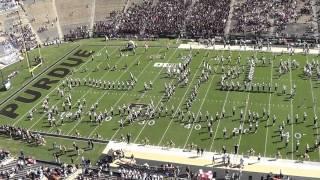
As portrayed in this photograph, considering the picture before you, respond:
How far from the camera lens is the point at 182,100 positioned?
39.3 m

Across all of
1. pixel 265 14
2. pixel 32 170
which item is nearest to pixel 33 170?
pixel 32 170

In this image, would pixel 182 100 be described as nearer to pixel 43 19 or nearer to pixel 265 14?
pixel 265 14

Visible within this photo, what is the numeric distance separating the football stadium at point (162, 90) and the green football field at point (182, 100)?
4.2 inches

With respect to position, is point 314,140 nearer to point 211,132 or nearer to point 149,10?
point 211,132

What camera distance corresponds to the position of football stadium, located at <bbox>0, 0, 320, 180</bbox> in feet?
100

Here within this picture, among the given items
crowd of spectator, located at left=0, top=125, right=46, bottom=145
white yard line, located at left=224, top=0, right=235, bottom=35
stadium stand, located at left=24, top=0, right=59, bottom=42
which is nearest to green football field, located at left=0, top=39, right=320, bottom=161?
crowd of spectator, located at left=0, top=125, right=46, bottom=145

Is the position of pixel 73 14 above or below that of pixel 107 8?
below

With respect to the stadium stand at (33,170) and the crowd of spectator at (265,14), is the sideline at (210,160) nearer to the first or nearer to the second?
the stadium stand at (33,170)

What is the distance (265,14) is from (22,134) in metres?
31.5

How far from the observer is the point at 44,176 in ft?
91.4

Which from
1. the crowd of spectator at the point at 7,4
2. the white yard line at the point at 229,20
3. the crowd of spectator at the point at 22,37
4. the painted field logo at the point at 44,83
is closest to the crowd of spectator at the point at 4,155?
the painted field logo at the point at 44,83

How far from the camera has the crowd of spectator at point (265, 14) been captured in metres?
53.3

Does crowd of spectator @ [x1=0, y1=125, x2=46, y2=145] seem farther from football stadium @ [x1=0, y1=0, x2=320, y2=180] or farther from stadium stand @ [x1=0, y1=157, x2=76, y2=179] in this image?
stadium stand @ [x1=0, y1=157, x2=76, y2=179]

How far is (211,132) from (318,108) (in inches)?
343
